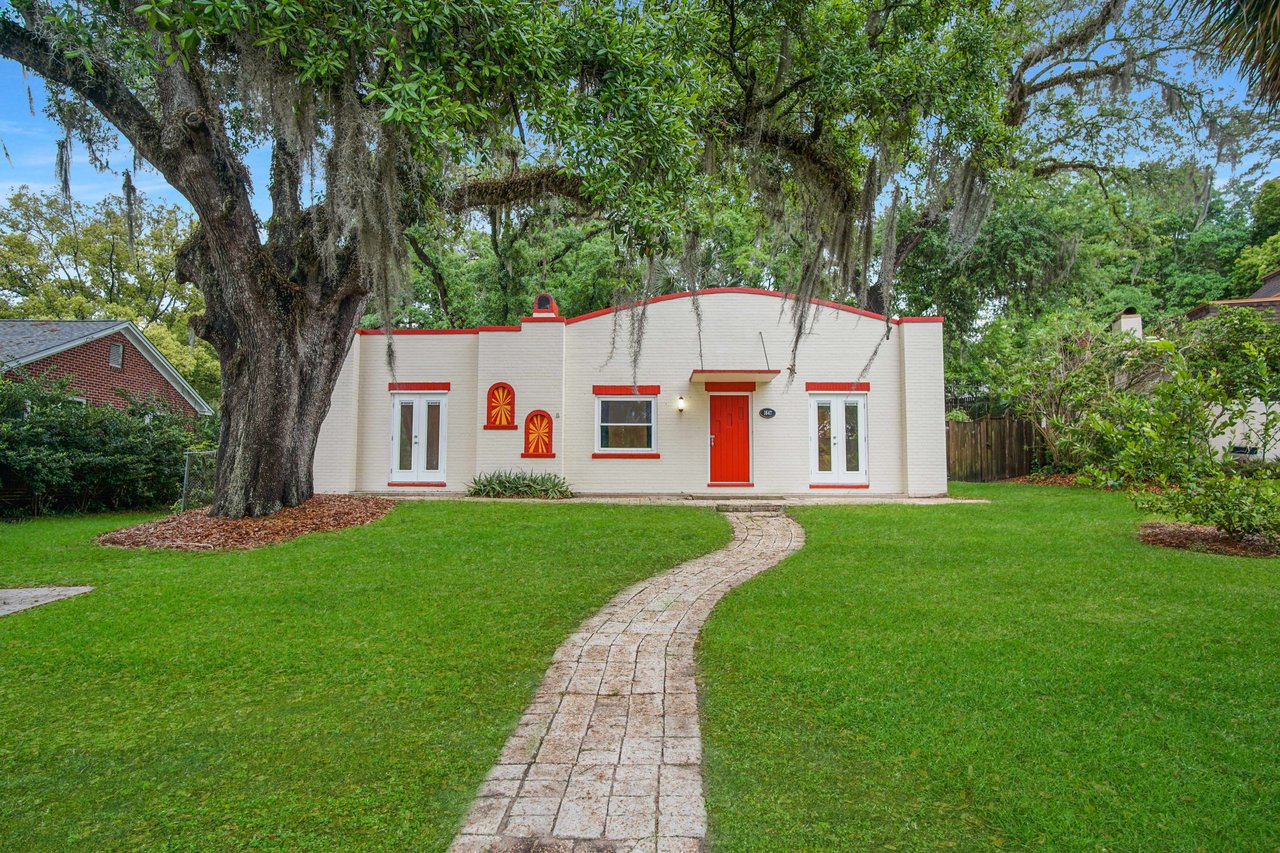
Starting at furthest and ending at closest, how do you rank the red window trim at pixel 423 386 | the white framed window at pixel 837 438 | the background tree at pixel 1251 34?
the red window trim at pixel 423 386 < the white framed window at pixel 837 438 < the background tree at pixel 1251 34

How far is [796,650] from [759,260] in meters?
15.4

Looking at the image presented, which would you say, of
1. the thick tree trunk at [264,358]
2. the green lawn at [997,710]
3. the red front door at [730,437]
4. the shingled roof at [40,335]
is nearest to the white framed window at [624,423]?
the red front door at [730,437]

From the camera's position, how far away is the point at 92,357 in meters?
14.4

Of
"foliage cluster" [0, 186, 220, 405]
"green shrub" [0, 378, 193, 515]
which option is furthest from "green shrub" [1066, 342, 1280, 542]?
"foliage cluster" [0, 186, 220, 405]

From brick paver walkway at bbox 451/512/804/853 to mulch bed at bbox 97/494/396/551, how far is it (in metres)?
4.57

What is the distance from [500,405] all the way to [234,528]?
557 centimetres

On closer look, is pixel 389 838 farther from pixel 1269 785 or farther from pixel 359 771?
pixel 1269 785

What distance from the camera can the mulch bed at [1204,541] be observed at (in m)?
6.18

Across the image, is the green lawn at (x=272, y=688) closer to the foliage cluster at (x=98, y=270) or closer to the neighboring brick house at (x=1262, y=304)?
the neighboring brick house at (x=1262, y=304)

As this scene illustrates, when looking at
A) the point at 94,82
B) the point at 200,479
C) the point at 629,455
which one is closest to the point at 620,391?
the point at 629,455

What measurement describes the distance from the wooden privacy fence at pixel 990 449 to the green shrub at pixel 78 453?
15.2 metres

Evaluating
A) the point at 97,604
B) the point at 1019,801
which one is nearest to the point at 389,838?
the point at 1019,801

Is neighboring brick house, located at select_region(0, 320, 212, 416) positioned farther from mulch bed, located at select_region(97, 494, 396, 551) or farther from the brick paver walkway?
the brick paver walkway

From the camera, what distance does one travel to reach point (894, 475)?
1212 centimetres
